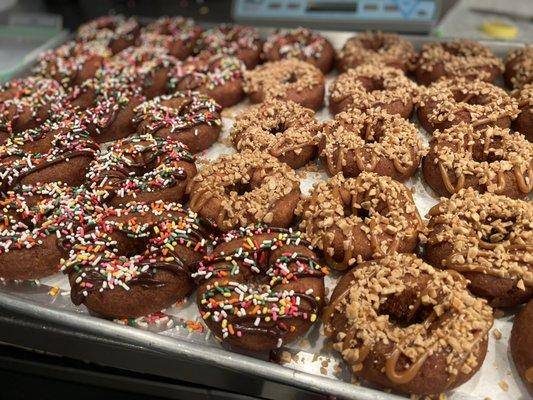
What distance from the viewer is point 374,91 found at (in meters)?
2.68

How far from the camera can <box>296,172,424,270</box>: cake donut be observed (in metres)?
1.89

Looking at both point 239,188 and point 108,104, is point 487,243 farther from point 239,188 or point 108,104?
point 108,104

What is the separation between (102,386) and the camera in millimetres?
2244

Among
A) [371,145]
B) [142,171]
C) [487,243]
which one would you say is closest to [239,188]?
[142,171]

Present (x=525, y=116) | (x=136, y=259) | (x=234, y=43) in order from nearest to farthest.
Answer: (x=136, y=259), (x=525, y=116), (x=234, y=43)

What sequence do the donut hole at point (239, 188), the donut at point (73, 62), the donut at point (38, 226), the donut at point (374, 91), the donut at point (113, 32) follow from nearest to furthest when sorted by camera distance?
the donut at point (38, 226), the donut hole at point (239, 188), the donut at point (374, 91), the donut at point (73, 62), the donut at point (113, 32)

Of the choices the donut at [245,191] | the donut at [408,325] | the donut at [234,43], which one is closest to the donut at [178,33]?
the donut at [234,43]

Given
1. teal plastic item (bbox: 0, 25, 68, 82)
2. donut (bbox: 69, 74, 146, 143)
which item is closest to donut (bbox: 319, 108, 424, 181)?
donut (bbox: 69, 74, 146, 143)

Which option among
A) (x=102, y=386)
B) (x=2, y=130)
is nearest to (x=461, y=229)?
(x=102, y=386)

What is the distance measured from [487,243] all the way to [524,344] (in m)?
0.37

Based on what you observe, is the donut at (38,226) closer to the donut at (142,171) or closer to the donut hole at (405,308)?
the donut at (142,171)

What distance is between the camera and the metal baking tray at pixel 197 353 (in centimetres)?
160

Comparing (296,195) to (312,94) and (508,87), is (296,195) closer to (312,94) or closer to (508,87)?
(312,94)

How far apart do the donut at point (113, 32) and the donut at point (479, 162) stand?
7.45 feet
